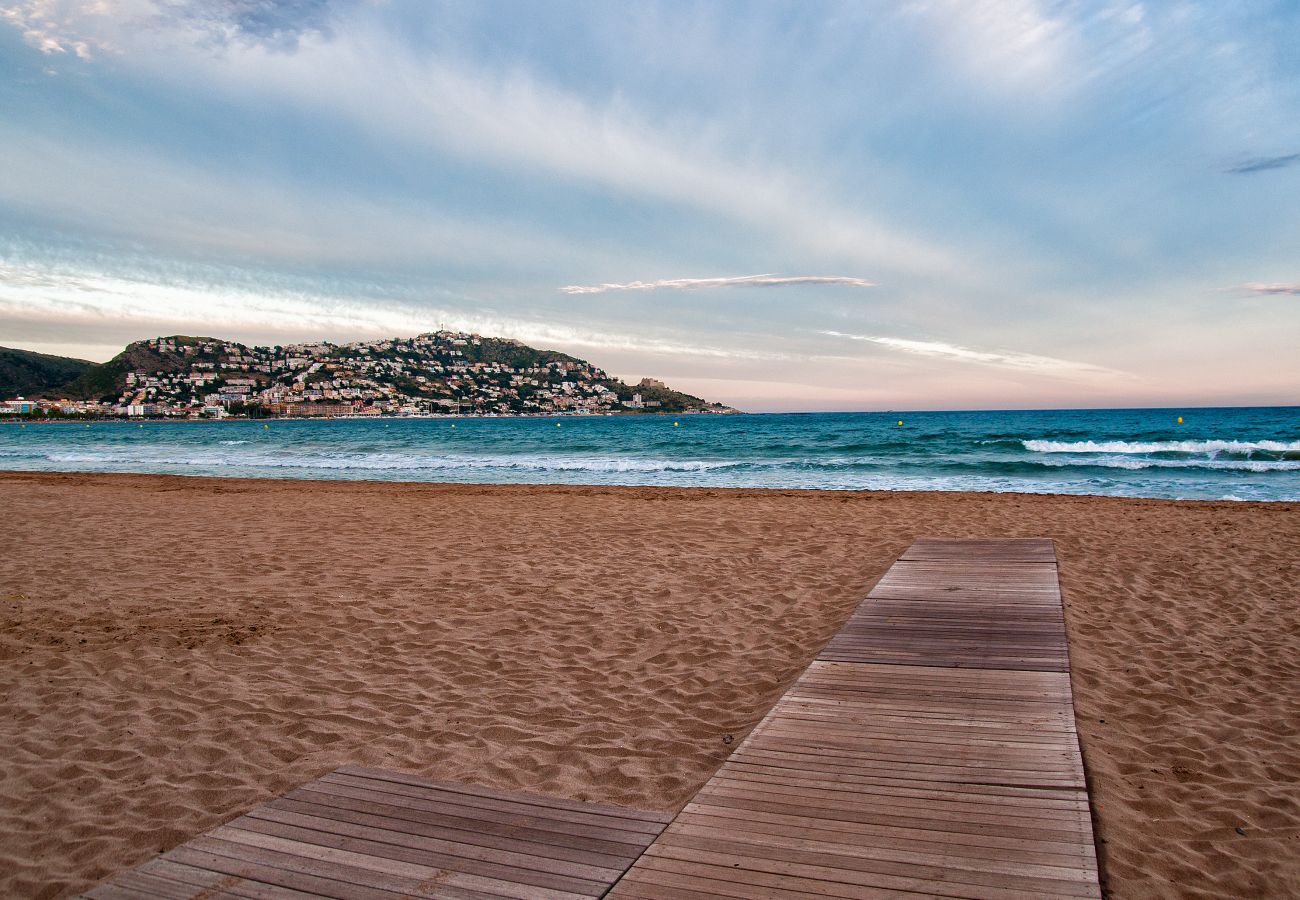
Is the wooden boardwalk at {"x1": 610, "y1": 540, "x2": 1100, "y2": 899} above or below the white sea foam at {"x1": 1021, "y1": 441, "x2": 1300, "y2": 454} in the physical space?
below

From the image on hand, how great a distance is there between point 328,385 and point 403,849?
443ft

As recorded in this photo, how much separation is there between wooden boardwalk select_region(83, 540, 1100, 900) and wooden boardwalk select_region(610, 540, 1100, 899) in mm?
10

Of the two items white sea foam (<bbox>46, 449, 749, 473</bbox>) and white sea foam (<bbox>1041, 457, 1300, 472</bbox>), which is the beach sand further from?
white sea foam (<bbox>46, 449, 749, 473</bbox>)

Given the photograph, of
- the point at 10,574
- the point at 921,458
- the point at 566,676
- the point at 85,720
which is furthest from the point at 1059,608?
the point at 921,458

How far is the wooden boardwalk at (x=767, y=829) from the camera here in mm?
2545

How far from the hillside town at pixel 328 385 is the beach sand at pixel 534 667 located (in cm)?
11624

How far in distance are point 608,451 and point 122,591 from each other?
31697mm

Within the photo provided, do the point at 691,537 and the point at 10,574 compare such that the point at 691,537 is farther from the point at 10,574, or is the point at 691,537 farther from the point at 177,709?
the point at 10,574

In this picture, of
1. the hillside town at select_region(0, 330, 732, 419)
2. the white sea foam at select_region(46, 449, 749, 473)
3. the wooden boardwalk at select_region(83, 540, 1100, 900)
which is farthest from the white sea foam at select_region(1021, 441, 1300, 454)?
the hillside town at select_region(0, 330, 732, 419)

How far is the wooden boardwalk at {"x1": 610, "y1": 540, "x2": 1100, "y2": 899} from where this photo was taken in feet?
8.36

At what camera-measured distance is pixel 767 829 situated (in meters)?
2.88

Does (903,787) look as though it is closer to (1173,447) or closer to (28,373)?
(1173,447)

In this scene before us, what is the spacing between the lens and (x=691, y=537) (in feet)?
36.0

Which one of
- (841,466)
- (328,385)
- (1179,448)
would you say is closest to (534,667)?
(841,466)
